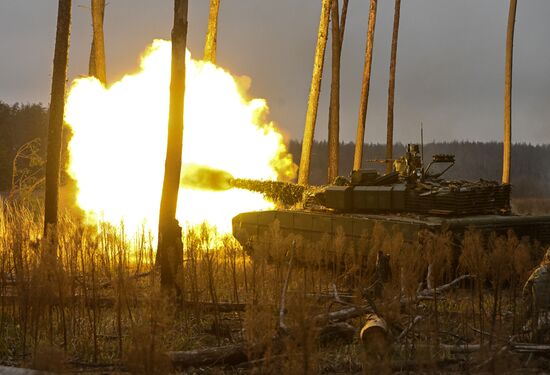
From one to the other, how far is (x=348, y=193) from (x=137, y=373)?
9.09 meters

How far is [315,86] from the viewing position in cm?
2569

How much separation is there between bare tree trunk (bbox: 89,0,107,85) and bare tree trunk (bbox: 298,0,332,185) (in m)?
6.50

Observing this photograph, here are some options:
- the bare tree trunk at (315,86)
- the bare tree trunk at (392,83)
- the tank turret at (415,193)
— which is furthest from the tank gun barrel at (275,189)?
the bare tree trunk at (392,83)

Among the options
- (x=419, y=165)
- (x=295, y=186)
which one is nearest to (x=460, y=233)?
(x=419, y=165)

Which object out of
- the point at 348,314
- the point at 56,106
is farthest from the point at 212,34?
the point at 348,314

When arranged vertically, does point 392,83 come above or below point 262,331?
above

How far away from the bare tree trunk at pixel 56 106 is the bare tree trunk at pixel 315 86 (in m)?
11.7

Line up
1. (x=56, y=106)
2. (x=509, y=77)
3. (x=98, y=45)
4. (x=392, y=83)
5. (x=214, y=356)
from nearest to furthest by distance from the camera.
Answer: (x=214, y=356) < (x=56, y=106) < (x=98, y=45) < (x=509, y=77) < (x=392, y=83)

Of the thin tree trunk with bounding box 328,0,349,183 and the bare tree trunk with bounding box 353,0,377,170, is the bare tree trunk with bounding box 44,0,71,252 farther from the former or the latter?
the bare tree trunk with bounding box 353,0,377,170

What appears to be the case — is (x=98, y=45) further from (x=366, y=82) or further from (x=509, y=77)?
(x=509, y=77)

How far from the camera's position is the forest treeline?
50881 millimetres

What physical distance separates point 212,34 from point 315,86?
3677 mm

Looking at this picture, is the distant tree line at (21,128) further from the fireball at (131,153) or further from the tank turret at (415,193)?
the tank turret at (415,193)

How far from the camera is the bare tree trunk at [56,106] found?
1460 centimetres
